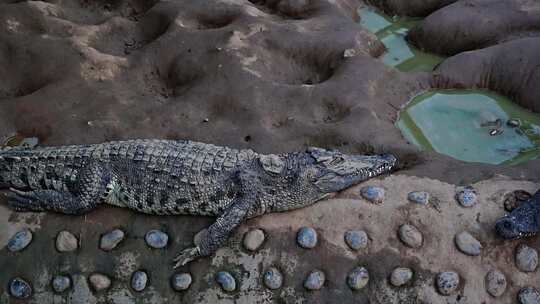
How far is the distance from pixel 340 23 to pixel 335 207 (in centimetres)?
293

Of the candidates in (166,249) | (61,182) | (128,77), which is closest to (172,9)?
(128,77)

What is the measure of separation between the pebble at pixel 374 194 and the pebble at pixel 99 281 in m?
2.00

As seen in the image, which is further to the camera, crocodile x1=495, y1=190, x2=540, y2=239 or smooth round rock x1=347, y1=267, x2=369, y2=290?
smooth round rock x1=347, y1=267, x2=369, y2=290

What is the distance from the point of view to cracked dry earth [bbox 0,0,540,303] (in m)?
3.86

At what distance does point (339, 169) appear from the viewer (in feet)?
13.7

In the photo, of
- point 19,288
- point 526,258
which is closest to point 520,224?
point 526,258

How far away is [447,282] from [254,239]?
135cm

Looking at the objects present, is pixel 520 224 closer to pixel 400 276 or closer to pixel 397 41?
pixel 400 276

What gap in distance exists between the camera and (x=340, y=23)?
6281mm

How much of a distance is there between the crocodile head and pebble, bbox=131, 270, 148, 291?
1.42 meters

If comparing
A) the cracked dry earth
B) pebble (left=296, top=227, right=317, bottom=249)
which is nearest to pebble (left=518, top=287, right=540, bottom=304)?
the cracked dry earth

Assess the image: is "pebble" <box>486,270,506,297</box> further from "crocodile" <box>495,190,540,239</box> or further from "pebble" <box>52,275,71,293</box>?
"pebble" <box>52,275,71,293</box>

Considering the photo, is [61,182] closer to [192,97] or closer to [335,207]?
[192,97]

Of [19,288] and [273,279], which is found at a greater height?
[273,279]
